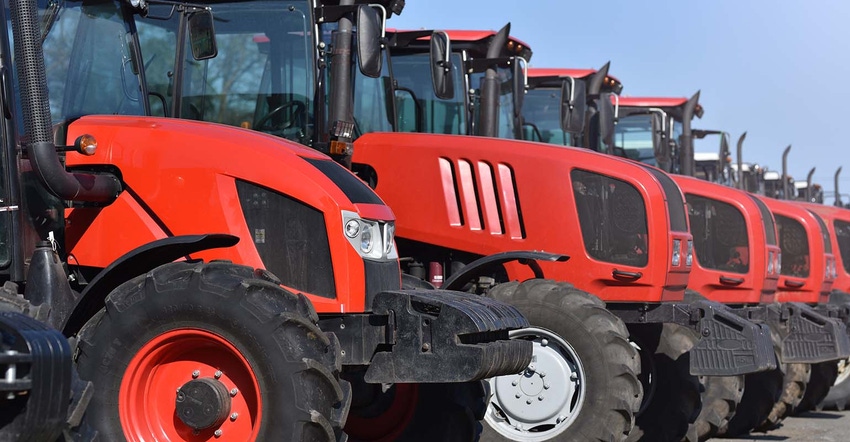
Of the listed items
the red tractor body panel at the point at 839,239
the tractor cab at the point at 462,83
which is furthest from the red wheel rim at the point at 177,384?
the red tractor body panel at the point at 839,239

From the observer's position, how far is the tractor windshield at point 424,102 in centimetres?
1206

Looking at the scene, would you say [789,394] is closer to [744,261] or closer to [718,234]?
[744,261]

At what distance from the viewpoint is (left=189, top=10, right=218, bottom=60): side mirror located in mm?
7965

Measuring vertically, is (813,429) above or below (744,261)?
below

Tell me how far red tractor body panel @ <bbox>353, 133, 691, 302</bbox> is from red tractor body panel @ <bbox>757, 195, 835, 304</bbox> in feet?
15.8

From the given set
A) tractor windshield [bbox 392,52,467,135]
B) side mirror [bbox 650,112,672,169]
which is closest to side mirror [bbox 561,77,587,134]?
tractor windshield [bbox 392,52,467,135]

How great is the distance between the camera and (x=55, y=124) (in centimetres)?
699

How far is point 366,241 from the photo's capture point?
6840mm

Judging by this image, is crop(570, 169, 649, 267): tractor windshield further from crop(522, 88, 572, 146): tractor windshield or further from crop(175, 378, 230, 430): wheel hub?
crop(522, 88, 572, 146): tractor windshield

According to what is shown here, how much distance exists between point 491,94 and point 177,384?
21.3 feet

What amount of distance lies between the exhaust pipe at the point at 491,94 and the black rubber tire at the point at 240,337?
6119 mm

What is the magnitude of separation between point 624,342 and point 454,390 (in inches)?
50.9

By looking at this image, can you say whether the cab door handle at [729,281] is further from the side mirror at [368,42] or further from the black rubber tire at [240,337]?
the black rubber tire at [240,337]

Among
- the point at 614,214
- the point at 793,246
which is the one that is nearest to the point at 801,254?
the point at 793,246
